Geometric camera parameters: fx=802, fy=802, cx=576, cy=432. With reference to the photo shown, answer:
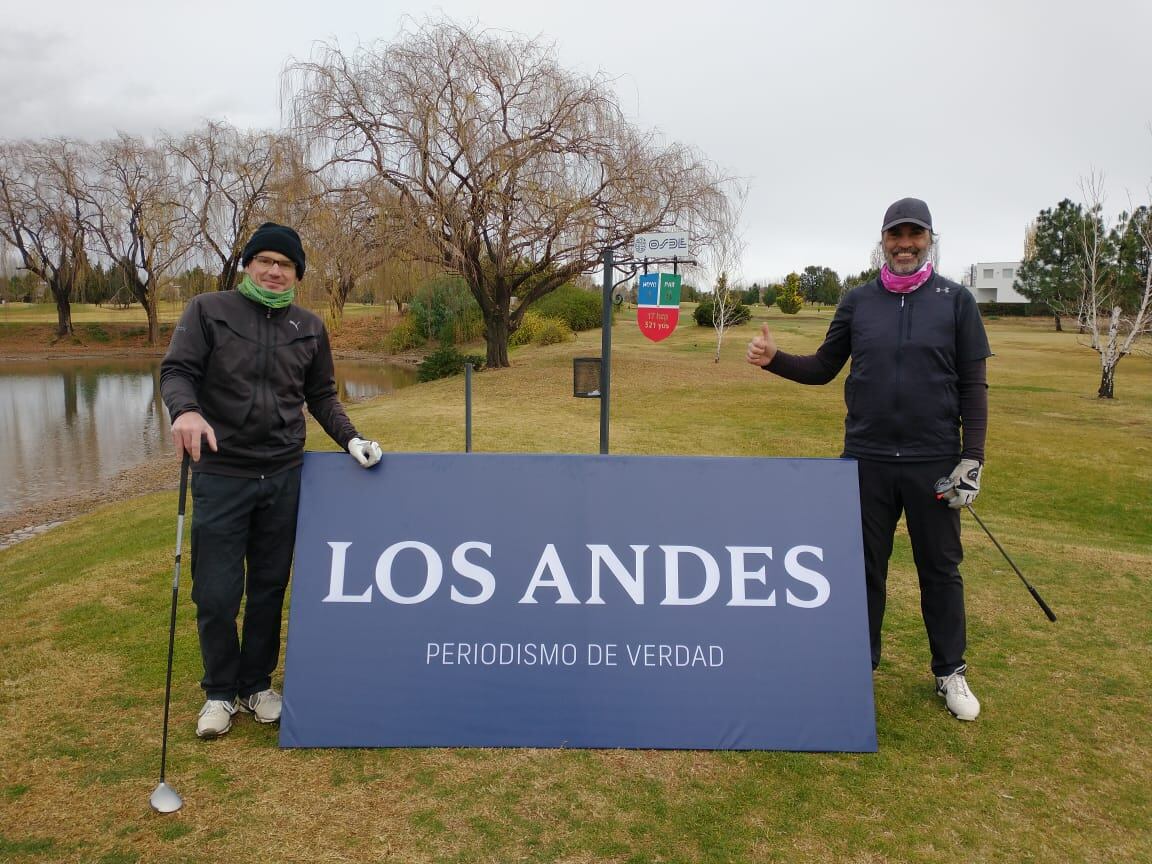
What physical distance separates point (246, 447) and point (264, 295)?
0.54 meters

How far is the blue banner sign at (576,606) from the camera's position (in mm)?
2791

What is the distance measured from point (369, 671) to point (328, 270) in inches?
720

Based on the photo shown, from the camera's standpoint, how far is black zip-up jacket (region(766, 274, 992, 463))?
9.95 feet

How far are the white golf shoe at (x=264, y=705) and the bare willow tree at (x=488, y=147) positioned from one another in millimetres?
17538

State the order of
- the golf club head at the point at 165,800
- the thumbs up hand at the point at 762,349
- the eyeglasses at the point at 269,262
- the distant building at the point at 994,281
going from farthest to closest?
the distant building at the point at 994,281, the thumbs up hand at the point at 762,349, the eyeglasses at the point at 269,262, the golf club head at the point at 165,800

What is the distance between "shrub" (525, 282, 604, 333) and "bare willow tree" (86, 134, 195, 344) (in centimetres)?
1720

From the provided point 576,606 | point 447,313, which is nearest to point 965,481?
point 576,606

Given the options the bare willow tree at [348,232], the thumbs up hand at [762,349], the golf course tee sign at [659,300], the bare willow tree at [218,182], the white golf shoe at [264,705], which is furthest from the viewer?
the bare willow tree at [218,182]

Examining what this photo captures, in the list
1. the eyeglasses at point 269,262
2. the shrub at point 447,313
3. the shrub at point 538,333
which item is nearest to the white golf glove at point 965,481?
the eyeglasses at point 269,262

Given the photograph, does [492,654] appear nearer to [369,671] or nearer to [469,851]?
[369,671]

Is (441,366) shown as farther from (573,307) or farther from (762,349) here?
(762,349)

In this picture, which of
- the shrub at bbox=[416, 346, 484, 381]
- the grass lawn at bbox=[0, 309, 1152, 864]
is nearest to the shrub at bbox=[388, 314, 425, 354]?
the shrub at bbox=[416, 346, 484, 381]

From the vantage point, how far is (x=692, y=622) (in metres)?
2.82

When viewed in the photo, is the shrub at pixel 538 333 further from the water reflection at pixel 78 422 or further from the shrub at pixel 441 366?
the shrub at pixel 441 366
